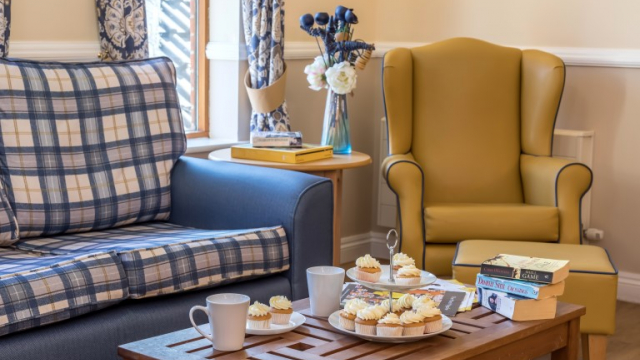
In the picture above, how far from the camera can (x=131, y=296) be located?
7.65 feet

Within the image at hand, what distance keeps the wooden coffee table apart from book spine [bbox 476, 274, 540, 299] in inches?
2.4

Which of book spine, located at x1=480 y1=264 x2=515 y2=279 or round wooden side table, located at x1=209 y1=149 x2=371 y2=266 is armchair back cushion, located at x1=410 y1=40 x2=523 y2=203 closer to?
round wooden side table, located at x1=209 y1=149 x2=371 y2=266

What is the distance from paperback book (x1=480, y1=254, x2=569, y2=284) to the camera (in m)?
2.11

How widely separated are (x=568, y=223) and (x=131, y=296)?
1652mm

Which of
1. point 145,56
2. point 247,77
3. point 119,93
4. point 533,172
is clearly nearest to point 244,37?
point 247,77

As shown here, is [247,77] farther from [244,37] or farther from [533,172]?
→ [533,172]

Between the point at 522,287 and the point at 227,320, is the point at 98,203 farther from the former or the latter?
the point at 522,287

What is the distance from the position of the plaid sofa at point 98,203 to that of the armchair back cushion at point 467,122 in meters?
1.11

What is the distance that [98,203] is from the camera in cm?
276

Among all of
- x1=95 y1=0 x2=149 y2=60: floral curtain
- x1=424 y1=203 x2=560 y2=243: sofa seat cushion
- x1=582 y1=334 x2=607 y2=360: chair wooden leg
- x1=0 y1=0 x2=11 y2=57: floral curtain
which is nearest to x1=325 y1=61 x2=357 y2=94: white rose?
x1=424 y1=203 x2=560 y2=243: sofa seat cushion

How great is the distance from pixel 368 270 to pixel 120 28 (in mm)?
1625

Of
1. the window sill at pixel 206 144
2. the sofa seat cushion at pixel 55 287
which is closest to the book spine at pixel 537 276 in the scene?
the sofa seat cushion at pixel 55 287

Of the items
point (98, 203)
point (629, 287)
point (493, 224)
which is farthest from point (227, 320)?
point (629, 287)

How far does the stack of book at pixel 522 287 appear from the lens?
207 centimetres
